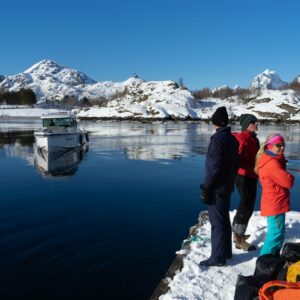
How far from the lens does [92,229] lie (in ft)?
32.0

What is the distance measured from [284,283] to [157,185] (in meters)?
11.9

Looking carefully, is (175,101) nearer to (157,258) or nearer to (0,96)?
(0,96)

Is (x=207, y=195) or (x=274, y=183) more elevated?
(x=274, y=183)

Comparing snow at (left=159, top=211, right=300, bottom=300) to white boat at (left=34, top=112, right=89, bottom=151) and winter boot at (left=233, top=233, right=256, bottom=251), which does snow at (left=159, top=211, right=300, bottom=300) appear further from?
white boat at (left=34, top=112, right=89, bottom=151)

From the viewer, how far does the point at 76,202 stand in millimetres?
12828

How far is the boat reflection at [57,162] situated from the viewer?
19.8 m

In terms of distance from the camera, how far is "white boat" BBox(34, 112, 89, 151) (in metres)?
30.3

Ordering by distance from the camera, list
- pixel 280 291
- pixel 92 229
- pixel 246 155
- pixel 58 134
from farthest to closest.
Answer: pixel 58 134, pixel 92 229, pixel 246 155, pixel 280 291

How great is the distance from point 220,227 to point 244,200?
110 centimetres

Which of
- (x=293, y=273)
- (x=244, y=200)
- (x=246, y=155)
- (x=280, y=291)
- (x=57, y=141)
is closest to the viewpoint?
(x=280, y=291)

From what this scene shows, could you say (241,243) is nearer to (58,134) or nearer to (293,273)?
(293,273)

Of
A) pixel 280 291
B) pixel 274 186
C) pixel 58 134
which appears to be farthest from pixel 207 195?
pixel 58 134

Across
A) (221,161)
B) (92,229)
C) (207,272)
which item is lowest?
(92,229)

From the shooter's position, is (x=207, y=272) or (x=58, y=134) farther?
(x=58, y=134)
